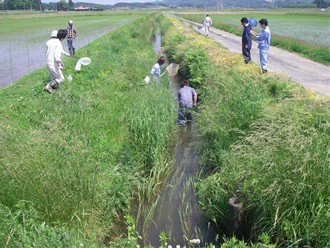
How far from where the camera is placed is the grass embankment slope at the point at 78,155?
4258 millimetres

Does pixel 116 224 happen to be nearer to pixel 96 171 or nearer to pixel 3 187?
pixel 96 171

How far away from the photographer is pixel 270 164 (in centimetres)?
423

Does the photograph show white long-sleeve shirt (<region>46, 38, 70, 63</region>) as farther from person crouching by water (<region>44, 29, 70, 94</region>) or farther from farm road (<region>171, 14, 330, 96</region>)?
farm road (<region>171, 14, 330, 96</region>)

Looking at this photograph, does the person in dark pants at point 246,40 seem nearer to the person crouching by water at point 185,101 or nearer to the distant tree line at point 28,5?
the person crouching by water at point 185,101

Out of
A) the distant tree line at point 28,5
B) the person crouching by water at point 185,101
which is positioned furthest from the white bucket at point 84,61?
the distant tree line at point 28,5

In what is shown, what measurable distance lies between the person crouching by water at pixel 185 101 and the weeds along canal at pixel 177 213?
1.75 metres

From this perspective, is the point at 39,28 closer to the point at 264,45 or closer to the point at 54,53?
the point at 54,53

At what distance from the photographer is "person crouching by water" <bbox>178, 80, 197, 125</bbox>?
9.52m

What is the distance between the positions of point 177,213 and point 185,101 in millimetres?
4125

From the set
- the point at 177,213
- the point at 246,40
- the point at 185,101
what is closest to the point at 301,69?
the point at 246,40

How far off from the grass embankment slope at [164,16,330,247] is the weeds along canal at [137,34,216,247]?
12.6 inches

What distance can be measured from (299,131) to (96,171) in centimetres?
306

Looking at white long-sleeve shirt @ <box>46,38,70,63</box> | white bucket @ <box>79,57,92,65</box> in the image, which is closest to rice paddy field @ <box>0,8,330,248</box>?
white long-sleeve shirt @ <box>46,38,70,63</box>

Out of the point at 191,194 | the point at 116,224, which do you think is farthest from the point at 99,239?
the point at 191,194
